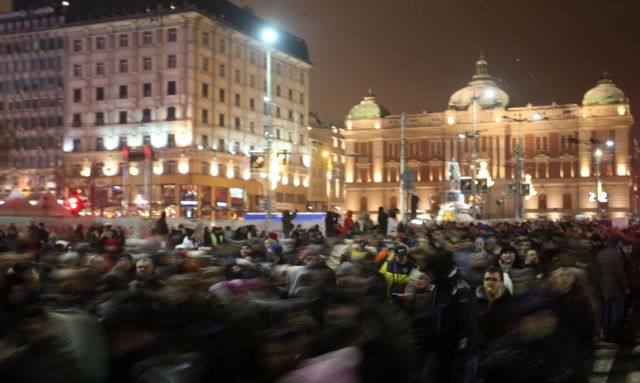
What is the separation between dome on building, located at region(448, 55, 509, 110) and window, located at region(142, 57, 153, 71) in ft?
136

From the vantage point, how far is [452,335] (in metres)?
6.76

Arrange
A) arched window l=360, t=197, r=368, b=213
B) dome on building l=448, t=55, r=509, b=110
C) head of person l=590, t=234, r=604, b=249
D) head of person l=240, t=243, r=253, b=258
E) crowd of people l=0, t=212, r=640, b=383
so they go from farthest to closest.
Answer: arched window l=360, t=197, r=368, b=213 → dome on building l=448, t=55, r=509, b=110 → head of person l=590, t=234, r=604, b=249 → head of person l=240, t=243, r=253, b=258 → crowd of people l=0, t=212, r=640, b=383

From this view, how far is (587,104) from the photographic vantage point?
301 feet

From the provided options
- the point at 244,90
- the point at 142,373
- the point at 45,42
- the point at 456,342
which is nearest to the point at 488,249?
the point at 456,342

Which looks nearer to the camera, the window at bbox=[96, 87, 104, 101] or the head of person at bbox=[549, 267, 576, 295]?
the head of person at bbox=[549, 267, 576, 295]

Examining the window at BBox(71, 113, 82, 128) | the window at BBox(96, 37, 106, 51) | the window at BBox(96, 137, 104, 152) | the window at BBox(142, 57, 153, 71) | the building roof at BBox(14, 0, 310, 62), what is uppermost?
the building roof at BBox(14, 0, 310, 62)

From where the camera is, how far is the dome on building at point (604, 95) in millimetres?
91250

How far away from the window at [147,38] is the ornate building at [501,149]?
27.9 metres

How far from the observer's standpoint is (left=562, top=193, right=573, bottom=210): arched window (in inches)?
3674

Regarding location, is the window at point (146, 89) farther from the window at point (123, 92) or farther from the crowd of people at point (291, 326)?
the crowd of people at point (291, 326)

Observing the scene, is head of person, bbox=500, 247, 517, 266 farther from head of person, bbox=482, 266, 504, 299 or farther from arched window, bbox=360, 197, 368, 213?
arched window, bbox=360, 197, 368, 213

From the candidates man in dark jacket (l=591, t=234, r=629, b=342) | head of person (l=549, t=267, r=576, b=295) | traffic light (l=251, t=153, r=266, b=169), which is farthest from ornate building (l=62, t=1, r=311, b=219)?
head of person (l=549, t=267, r=576, b=295)

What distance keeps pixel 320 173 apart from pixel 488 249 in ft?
272

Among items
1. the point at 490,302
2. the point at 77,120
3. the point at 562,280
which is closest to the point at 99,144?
the point at 77,120
